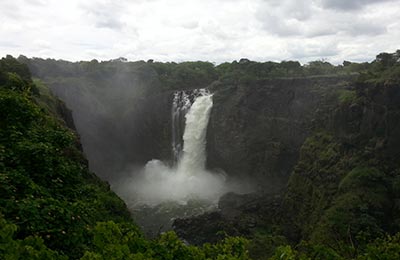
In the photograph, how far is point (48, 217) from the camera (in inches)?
274

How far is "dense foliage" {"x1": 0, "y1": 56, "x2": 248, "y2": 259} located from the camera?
19.8 ft

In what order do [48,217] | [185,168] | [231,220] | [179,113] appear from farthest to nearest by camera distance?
[179,113], [185,168], [231,220], [48,217]

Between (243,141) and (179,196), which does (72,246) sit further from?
(243,141)

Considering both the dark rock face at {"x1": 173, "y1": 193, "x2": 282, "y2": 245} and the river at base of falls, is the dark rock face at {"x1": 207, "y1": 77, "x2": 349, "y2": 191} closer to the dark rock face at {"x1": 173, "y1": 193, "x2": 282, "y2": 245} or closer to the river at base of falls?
the river at base of falls

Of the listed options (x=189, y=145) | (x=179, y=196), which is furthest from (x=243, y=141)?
(x=179, y=196)

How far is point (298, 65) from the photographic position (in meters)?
57.5

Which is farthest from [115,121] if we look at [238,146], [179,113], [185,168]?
[238,146]

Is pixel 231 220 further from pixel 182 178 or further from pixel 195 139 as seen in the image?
pixel 195 139

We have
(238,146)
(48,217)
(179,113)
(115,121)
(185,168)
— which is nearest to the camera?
(48,217)

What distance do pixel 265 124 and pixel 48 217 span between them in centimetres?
4088

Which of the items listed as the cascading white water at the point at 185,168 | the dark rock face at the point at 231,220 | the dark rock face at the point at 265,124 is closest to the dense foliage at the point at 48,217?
the dark rock face at the point at 231,220

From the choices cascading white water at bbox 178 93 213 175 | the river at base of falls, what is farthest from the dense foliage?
cascading white water at bbox 178 93 213 175

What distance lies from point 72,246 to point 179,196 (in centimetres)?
3566

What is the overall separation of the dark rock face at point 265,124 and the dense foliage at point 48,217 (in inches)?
1367
